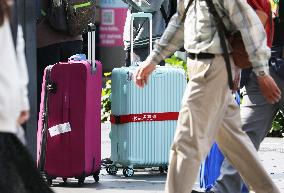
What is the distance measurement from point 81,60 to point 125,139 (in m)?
0.77

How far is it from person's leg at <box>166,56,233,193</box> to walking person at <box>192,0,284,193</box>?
922mm

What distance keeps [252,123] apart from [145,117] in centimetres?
171

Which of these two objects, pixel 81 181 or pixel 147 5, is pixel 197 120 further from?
pixel 147 5

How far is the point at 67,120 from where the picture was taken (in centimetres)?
808

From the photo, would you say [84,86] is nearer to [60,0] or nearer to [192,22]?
[60,0]

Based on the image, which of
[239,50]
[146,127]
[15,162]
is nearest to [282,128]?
[146,127]

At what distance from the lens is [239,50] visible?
20.1 ft

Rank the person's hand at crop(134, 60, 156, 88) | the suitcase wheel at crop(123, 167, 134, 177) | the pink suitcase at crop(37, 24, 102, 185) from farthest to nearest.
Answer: the suitcase wheel at crop(123, 167, 134, 177) → the pink suitcase at crop(37, 24, 102, 185) → the person's hand at crop(134, 60, 156, 88)

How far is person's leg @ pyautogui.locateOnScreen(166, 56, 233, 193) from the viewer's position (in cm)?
607

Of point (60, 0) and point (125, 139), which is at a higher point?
point (60, 0)

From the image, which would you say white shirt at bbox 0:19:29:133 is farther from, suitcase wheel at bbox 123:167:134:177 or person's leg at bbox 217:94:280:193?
suitcase wheel at bbox 123:167:134:177

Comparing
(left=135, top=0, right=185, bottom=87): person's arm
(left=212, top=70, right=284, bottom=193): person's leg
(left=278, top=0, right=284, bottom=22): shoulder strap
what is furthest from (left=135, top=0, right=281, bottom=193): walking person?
(left=278, top=0, right=284, bottom=22): shoulder strap

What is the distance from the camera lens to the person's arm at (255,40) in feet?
19.5

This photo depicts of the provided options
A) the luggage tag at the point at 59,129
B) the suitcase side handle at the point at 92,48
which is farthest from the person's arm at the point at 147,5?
the luggage tag at the point at 59,129
